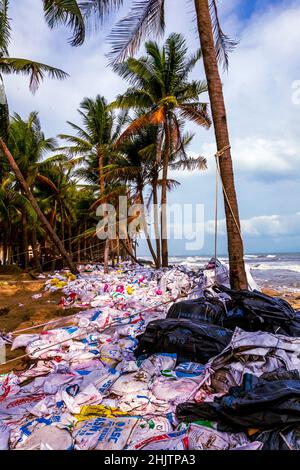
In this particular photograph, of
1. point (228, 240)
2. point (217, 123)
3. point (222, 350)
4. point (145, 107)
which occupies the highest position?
point (145, 107)

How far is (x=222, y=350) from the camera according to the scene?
2.70m

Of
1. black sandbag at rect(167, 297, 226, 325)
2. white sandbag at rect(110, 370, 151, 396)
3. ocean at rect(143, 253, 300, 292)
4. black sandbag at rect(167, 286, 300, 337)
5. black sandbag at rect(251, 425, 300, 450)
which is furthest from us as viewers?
ocean at rect(143, 253, 300, 292)

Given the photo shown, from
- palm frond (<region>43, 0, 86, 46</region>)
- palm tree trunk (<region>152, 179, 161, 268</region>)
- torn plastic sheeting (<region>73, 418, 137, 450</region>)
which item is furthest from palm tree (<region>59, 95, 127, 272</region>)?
torn plastic sheeting (<region>73, 418, 137, 450</region>)

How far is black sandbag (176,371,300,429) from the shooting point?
1.64 meters

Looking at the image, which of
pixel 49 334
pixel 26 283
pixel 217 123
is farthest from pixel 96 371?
pixel 26 283

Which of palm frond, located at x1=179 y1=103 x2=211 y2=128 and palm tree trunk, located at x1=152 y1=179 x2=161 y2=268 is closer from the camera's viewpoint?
palm frond, located at x1=179 y1=103 x2=211 y2=128

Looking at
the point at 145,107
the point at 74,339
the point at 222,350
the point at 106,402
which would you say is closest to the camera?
the point at 106,402

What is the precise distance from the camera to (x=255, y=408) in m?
1.73

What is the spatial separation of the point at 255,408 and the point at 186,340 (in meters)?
1.14

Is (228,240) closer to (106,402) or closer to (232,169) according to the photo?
(232,169)

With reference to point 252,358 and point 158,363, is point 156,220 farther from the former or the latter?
point 252,358

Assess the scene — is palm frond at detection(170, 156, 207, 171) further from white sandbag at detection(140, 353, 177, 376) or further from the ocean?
white sandbag at detection(140, 353, 177, 376)

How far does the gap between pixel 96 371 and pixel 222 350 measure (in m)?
1.22

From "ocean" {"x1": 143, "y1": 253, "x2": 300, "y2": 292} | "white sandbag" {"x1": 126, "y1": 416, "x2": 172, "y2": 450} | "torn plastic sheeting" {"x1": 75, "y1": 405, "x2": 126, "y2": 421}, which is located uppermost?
"white sandbag" {"x1": 126, "y1": 416, "x2": 172, "y2": 450}
